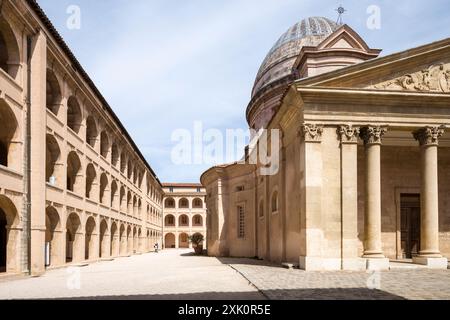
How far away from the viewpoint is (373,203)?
→ 1930cm

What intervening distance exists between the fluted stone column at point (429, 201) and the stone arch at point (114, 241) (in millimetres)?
25414

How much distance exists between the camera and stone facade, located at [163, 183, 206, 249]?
266 feet

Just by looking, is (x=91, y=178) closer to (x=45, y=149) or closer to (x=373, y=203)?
(x=45, y=149)

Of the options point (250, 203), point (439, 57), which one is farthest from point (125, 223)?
point (439, 57)

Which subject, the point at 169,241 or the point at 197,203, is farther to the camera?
the point at 169,241

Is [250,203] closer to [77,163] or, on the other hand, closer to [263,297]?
[77,163]

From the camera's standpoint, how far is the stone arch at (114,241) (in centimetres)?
3735

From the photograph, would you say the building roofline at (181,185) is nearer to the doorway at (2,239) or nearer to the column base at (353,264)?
the doorway at (2,239)

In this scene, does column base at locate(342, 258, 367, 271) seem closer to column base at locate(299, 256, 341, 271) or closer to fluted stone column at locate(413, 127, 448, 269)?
column base at locate(299, 256, 341, 271)

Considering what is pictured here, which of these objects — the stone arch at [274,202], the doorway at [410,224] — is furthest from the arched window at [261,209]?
the doorway at [410,224]

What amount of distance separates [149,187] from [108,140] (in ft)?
84.9

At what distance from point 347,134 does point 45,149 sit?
564 inches

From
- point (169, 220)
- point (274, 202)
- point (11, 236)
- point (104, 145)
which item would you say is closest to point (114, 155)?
point (104, 145)

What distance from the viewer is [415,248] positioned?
23656 mm
